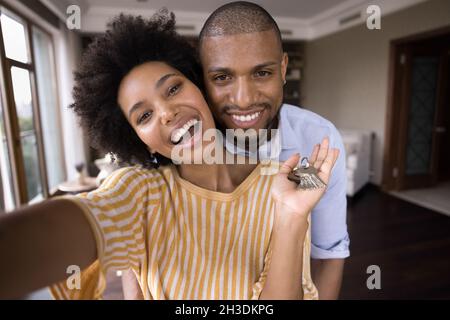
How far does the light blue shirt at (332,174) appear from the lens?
0.47 m

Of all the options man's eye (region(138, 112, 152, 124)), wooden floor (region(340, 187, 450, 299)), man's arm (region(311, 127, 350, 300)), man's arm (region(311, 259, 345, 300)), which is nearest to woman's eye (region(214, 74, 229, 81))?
man's eye (region(138, 112, 152, 124))

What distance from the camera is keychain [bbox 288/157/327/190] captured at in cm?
39

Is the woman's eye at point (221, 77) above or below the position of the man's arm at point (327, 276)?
above

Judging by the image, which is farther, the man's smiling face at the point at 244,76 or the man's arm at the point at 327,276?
the man's arm at the point at 327,276

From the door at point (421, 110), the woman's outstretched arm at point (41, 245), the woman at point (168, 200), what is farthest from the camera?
the door at point (421, 110)

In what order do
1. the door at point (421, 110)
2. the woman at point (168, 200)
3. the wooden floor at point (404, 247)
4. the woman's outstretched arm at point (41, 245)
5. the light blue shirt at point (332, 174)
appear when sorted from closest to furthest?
the woman's outstretched arm at point (41, 245)
the woman at point (168, 200)
the light blue shirt at point (332, 174)
the wooden floor at point (404, 247)
the door at point (421, 110)

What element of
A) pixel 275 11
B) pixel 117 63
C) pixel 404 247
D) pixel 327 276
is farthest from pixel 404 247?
pixel 117 63

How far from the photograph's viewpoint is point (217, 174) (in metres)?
0.51

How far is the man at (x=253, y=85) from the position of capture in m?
0.37

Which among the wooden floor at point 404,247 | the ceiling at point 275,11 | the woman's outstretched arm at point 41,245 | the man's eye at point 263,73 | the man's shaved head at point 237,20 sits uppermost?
the ceiling at point 275,11

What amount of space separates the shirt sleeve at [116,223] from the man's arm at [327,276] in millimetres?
326

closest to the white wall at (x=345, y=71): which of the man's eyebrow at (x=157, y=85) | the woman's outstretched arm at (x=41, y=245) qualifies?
the man's eyebrow at (x=157, y=85)

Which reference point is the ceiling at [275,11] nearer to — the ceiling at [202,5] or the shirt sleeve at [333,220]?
the ceiling at [202,5]
